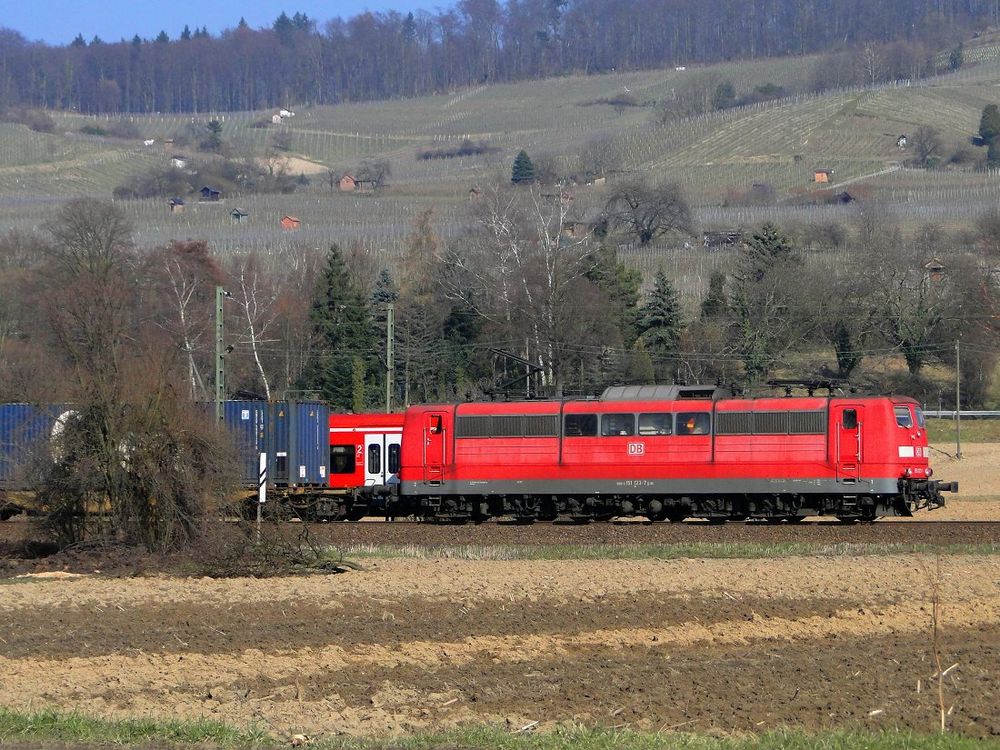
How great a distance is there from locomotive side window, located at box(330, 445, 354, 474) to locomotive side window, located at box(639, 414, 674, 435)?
36.7 feet

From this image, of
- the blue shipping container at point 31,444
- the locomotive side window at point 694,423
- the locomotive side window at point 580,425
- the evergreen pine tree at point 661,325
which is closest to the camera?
the blue shipping container at point 31,444

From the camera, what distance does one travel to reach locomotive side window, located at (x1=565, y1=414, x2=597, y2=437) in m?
37.3

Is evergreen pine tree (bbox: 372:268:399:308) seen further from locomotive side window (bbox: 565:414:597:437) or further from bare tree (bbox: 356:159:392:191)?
bare tree (bbox: 356:159:392:191)

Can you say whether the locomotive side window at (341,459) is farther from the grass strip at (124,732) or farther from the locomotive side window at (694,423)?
the grass strip at (124,732)

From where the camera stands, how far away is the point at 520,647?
719 inches

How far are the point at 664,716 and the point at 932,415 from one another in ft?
206

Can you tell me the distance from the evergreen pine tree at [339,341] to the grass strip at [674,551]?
4075 centimetres

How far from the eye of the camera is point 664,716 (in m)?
14.3

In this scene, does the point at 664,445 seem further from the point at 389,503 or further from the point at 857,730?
the point at 857,730

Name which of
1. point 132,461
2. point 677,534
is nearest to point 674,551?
point 677,534

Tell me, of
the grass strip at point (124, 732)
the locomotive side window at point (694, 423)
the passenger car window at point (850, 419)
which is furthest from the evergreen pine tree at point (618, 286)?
the grass strip at point (124, 732)

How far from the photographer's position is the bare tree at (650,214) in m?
126

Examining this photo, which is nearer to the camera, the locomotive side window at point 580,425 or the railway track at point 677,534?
the railway track at point 677,534

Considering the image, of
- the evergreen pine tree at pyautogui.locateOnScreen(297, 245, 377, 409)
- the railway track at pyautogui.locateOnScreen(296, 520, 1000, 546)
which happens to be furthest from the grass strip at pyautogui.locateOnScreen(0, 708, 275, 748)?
the evergreen pine tree at pyautogui.locateOnScreen(297, 245, 377, 409)
